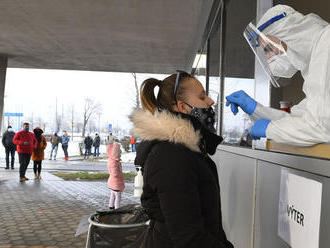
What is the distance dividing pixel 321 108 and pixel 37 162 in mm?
11413

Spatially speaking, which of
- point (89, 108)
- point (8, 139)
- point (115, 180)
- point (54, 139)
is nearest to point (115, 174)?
point (115, 180)

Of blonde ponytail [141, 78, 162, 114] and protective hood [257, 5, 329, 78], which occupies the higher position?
protective hood [257, 5, 329, 78]

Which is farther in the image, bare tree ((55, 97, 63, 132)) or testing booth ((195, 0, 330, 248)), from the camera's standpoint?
bare tree ((55, 97, 63, 132))

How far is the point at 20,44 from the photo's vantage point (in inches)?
455

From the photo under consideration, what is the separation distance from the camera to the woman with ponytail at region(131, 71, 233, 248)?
1.41 m

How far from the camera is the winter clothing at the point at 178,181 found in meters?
1.40

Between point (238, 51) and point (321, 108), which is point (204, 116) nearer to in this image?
point (321, 108)

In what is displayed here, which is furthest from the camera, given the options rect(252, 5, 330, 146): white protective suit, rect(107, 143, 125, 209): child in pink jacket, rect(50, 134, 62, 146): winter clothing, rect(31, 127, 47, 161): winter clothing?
rect(50, 134, 62, 146): winter clothing

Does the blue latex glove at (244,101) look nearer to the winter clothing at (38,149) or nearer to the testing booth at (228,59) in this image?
the testing booth at (228,59)

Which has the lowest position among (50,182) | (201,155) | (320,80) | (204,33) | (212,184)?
A: (50,182)

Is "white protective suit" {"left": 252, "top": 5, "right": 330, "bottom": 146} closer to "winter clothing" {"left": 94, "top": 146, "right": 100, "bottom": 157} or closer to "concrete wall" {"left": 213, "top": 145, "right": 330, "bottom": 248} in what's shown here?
"concrete wall" {"left": 213, "top": 145, "right": 330, "bottom": 248}

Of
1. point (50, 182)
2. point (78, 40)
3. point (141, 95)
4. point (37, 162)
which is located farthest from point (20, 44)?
point (141, 95)

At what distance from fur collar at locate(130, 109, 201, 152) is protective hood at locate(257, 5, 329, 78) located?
0.57m

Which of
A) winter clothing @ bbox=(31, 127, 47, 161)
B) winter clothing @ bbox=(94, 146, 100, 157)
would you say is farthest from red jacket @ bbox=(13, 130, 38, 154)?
winter clothing @ bbox=(94, 146, 100, 157)
